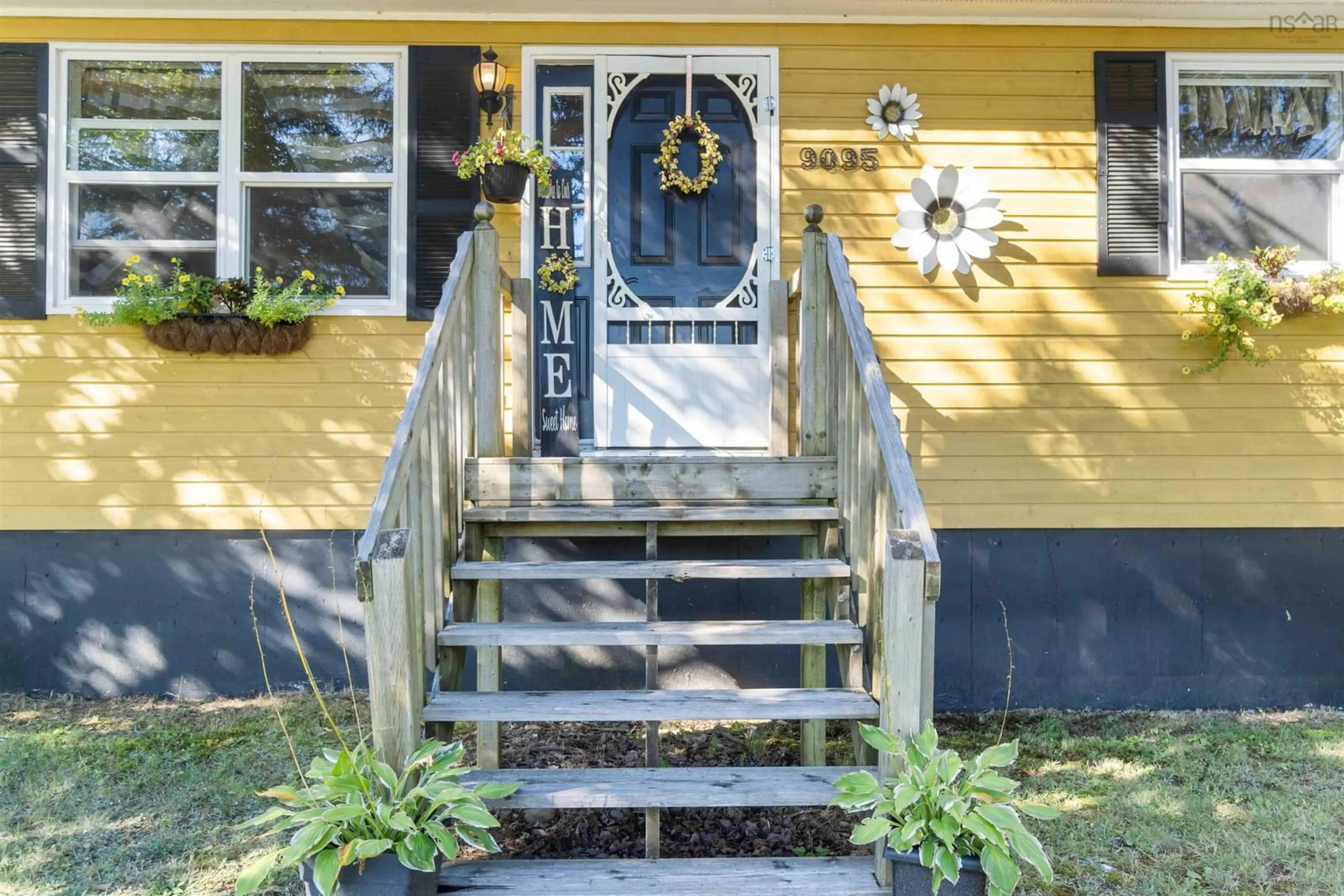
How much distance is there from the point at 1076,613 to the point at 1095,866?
5.47ft

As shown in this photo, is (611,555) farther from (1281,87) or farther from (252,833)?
(1281,87)

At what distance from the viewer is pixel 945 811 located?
6.30 feet

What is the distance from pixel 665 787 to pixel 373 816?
0.77 meters

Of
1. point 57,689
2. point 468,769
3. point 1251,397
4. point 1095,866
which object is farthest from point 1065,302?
point 57,689

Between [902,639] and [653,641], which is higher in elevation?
[902,639]

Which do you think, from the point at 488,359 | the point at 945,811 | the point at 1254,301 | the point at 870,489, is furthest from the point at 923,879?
the point at 1254,301

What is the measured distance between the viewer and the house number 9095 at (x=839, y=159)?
12.9 feet

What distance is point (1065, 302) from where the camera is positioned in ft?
12.9

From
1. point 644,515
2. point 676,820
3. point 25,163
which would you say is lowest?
point 676,820

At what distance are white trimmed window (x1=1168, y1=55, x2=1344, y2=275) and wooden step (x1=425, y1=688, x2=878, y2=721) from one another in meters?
3.01

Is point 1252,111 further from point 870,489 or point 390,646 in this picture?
point 390,646

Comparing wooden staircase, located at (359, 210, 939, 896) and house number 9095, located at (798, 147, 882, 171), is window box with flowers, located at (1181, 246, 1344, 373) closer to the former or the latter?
house number 9095, located at (798, 147, 882, 171)

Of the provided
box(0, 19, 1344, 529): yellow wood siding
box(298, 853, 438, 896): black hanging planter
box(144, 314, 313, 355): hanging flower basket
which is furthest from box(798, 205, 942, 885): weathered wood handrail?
box(144, 314, 313, 355): hanging flower basket

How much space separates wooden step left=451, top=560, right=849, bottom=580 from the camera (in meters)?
2.73
